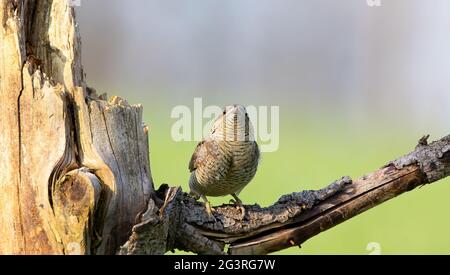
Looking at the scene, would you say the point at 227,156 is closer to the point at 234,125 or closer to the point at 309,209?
the point at 234,125

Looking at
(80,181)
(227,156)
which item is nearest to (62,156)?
(80,181)

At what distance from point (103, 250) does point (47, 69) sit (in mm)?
720

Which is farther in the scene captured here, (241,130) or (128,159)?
(241,130)

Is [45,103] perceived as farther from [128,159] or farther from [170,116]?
[170,116]

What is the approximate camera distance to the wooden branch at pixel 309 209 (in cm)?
258

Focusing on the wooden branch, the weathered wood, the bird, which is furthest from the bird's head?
the weathered wood

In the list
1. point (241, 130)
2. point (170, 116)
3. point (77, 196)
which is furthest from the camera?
point (170, 116)

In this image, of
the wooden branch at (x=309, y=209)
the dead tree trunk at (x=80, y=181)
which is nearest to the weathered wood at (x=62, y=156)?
the dead tree trunk at (x=80, y=181)

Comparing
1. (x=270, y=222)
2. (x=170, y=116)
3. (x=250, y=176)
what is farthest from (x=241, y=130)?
(x=170, y=116)

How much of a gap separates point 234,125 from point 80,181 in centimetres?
111

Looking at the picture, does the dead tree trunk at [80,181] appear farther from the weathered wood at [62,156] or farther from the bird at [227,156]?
the bird at [227,156]

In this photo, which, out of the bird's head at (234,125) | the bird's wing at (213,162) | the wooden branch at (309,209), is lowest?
the wooden branch at (309,209)

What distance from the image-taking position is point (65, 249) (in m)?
2.22
